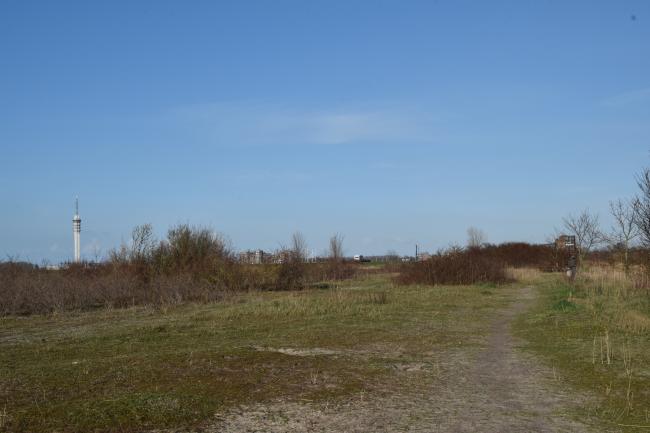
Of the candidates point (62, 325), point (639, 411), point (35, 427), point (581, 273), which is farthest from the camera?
point (581, 273)

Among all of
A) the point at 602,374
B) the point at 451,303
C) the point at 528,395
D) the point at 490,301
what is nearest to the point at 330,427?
the point at 528,395

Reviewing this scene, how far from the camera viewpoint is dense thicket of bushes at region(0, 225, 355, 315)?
24250 mm

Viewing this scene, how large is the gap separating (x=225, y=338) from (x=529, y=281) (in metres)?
25.5

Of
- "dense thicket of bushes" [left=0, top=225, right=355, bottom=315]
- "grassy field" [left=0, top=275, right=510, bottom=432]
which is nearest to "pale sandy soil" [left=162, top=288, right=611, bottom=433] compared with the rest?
"grassy field" [left=0, top=275, right=510, bottom=432]

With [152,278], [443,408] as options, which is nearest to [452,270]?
[152,278]

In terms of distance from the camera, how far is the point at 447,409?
7.83 metres

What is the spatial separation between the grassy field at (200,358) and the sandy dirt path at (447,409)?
456 millimetres

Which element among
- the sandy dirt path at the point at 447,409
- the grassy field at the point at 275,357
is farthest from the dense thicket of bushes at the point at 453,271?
the sandy dirt path at the point at 447,409

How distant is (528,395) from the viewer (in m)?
8.54

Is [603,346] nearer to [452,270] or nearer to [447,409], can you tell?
[447,409]

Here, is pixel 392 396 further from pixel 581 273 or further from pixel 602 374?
pixel 581 273

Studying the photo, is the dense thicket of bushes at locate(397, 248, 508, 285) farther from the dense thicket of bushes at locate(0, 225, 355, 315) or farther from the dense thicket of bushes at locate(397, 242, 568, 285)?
the dense thicket of bushes at locate(0, 225, 355, 315)

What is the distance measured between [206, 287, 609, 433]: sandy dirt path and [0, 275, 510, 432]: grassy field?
0.46 meters

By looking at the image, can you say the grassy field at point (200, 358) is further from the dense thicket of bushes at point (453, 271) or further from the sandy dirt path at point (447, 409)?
the dense thicket of bushes at point (453, 271)
